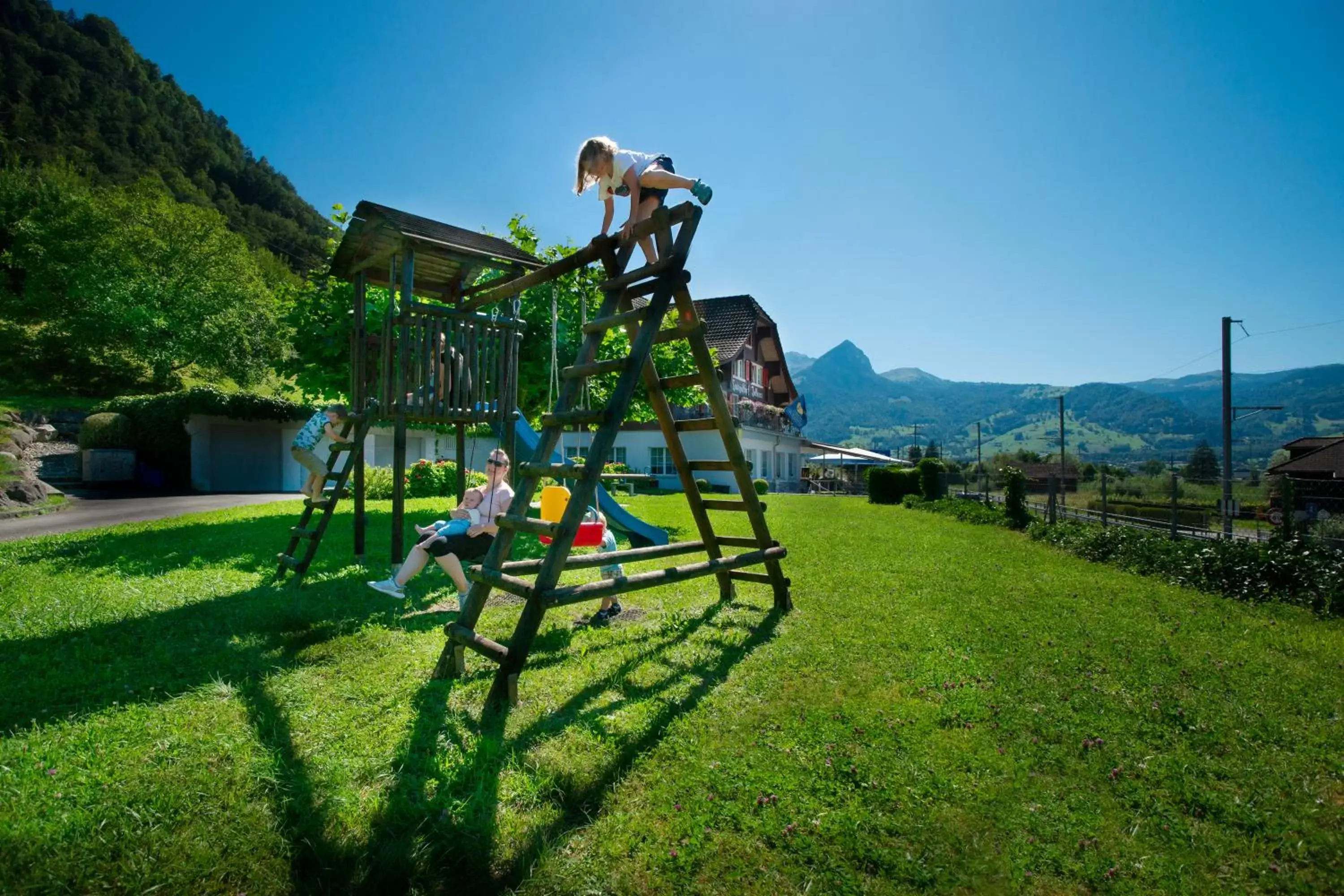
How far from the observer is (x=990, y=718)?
12.7 feet

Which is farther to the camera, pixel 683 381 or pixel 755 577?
pixel 755 577

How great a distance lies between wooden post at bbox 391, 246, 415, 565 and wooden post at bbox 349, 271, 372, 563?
0.40m

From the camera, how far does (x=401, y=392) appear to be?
718cm

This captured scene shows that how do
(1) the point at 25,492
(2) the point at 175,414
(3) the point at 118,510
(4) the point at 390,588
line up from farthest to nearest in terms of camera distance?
1. (2) the point at 175,414
2. (3) the point at 118,510
3. (1) the point at 25,492
4. (4) the point at 390,588

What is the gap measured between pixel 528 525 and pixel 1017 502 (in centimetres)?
1750

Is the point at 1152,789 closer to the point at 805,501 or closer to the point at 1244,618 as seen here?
the point at 1244,618

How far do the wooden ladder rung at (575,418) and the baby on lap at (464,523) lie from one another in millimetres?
1630

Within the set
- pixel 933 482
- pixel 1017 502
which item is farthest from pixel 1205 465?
pixel 1017 502

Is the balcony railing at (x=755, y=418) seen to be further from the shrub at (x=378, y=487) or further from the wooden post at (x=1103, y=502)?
the wooden post at (x=1103, y=502)

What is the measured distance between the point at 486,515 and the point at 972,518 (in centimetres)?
1816

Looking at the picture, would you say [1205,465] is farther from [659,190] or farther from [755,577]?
[659,190]

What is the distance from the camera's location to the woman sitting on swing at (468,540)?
548cm

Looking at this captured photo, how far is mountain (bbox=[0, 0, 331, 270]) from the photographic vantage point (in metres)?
67.3

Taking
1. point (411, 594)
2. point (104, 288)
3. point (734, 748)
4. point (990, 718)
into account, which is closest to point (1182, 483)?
point (990, 718)
